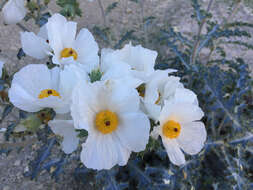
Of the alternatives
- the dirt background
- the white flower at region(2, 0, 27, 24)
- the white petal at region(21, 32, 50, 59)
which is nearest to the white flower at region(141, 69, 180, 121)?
the white petal at region(21, 32, 50, 59)

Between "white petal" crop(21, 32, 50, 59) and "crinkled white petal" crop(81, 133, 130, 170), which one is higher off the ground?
"white petal" crop(21, 32, 50, 59)

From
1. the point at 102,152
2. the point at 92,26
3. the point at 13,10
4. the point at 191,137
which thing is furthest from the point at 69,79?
the point at 92,26

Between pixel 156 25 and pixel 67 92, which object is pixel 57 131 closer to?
pixel 67 92

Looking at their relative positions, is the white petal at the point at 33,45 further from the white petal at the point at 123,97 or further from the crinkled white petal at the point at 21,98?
the white petal at the point at 123,97

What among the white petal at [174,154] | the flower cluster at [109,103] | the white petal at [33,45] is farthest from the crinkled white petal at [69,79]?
the white petal at [174,154]

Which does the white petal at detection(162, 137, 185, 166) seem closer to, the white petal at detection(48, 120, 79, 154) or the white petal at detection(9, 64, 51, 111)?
the white petal at detection(48, 120, 79, 154)

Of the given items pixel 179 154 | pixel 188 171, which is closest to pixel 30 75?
pixel 179 154

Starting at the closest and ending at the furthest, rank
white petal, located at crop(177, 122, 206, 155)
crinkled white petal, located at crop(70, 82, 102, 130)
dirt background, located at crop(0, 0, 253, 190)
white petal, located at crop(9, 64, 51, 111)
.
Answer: crinkled white petal, located at crop(70, 82, 102, 130) → white petal, located at crop(9, 64, 51, 111) → white petal, located at crop(177, 122, 206, 155) → dirt background, located at crop(0, 0, 253, 190)
